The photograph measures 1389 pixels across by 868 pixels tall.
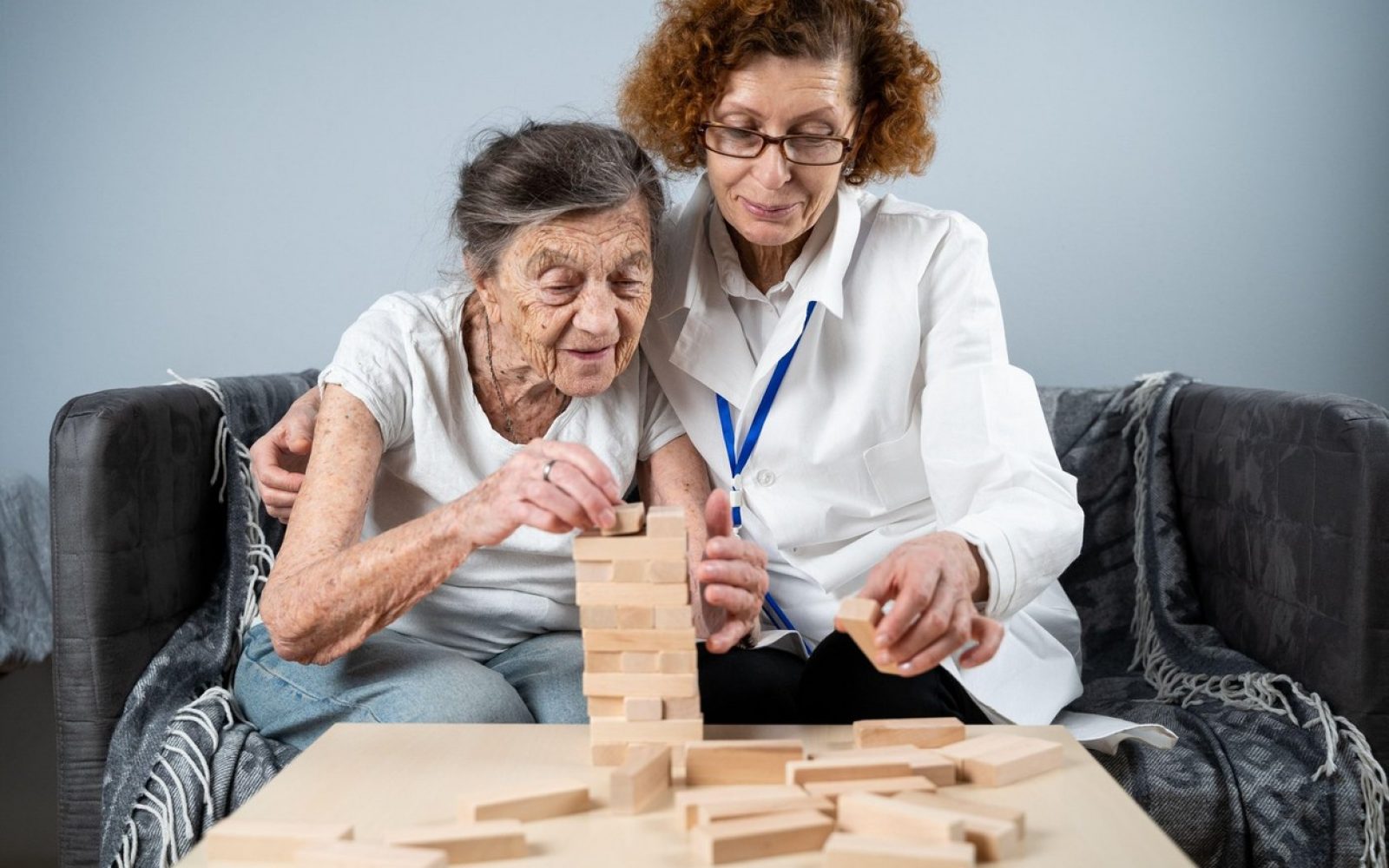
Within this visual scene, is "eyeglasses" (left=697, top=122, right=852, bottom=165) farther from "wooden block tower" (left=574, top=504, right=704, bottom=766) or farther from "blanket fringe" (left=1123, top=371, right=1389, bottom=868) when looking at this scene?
"blanket fringe" (left=1123, top=371, right=1389, bottom=868)

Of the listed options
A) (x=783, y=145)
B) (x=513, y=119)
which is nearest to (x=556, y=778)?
(x=783, y=145)

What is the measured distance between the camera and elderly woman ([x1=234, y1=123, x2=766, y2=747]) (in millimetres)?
1637

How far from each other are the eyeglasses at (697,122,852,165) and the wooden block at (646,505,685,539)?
2.47 feet

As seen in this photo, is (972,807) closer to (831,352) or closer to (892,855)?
(892,855)

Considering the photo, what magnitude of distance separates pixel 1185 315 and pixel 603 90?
5.06 feet

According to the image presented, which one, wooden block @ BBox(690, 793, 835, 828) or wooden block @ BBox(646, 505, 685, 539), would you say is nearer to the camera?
wooden block @ BBox(690, 793, 835, 828)

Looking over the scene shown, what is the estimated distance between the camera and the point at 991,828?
1.13 meters

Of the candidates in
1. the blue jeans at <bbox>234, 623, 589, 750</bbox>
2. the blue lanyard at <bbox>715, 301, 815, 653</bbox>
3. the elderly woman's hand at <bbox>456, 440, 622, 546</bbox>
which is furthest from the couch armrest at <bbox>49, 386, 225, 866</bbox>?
the blue lanyard at <bbox>715, 301, 815, 653</bbox>

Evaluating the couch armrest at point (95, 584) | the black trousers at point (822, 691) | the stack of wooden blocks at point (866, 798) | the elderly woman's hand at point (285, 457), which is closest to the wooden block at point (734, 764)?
the stack of wooden blocks at point (866, 798)

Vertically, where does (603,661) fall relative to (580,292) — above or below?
below

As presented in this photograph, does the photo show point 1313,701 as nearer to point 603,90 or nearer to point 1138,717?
point 1138,717

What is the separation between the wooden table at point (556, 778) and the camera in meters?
1.16

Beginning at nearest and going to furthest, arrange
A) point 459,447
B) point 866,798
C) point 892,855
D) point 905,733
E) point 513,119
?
point 892,855, point 866,798, point 905,733, point 459,447, point 513,119

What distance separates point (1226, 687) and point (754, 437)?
1.01m
